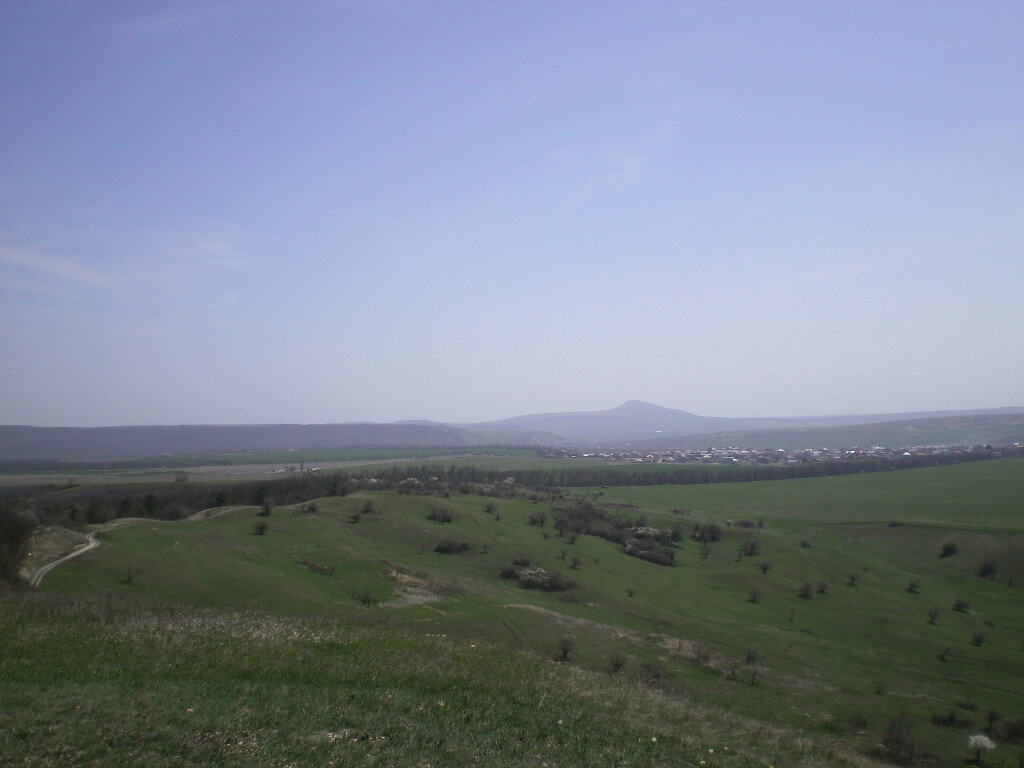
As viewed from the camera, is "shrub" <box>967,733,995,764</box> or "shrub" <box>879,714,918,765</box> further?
"shrub" <box>967,733,995,764</box>

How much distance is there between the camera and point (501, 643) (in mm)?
25828

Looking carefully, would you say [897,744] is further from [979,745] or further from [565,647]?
[565,647]

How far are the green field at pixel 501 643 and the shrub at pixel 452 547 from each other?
717 millimetres

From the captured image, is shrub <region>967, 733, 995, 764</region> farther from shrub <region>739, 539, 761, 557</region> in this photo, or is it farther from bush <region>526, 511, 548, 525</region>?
bush <region>526, 511, 548, 525</region>

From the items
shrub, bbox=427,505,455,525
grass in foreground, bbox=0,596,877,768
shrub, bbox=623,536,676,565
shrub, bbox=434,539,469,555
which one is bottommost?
shrub, bbox=623,536,676,565

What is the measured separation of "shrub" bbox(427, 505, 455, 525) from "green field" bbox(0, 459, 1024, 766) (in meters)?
0.98

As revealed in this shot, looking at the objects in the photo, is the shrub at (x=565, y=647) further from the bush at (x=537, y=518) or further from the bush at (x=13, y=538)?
the bush at (x=537, y=518)

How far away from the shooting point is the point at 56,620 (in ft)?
51.1

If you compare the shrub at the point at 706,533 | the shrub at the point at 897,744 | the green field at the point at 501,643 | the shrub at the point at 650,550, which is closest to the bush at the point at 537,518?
the green field at the point at 501,643

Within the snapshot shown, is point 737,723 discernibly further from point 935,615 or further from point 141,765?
point 935,615

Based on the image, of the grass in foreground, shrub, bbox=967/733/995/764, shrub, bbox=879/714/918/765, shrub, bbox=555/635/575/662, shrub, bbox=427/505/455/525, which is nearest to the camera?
the grass in foreground

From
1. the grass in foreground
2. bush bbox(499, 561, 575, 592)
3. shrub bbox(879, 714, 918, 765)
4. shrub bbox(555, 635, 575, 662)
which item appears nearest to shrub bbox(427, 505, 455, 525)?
bush bbox(499, 561, 575, 592)

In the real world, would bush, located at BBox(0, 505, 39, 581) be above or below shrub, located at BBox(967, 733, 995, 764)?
above

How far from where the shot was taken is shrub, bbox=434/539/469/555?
52625 mm
